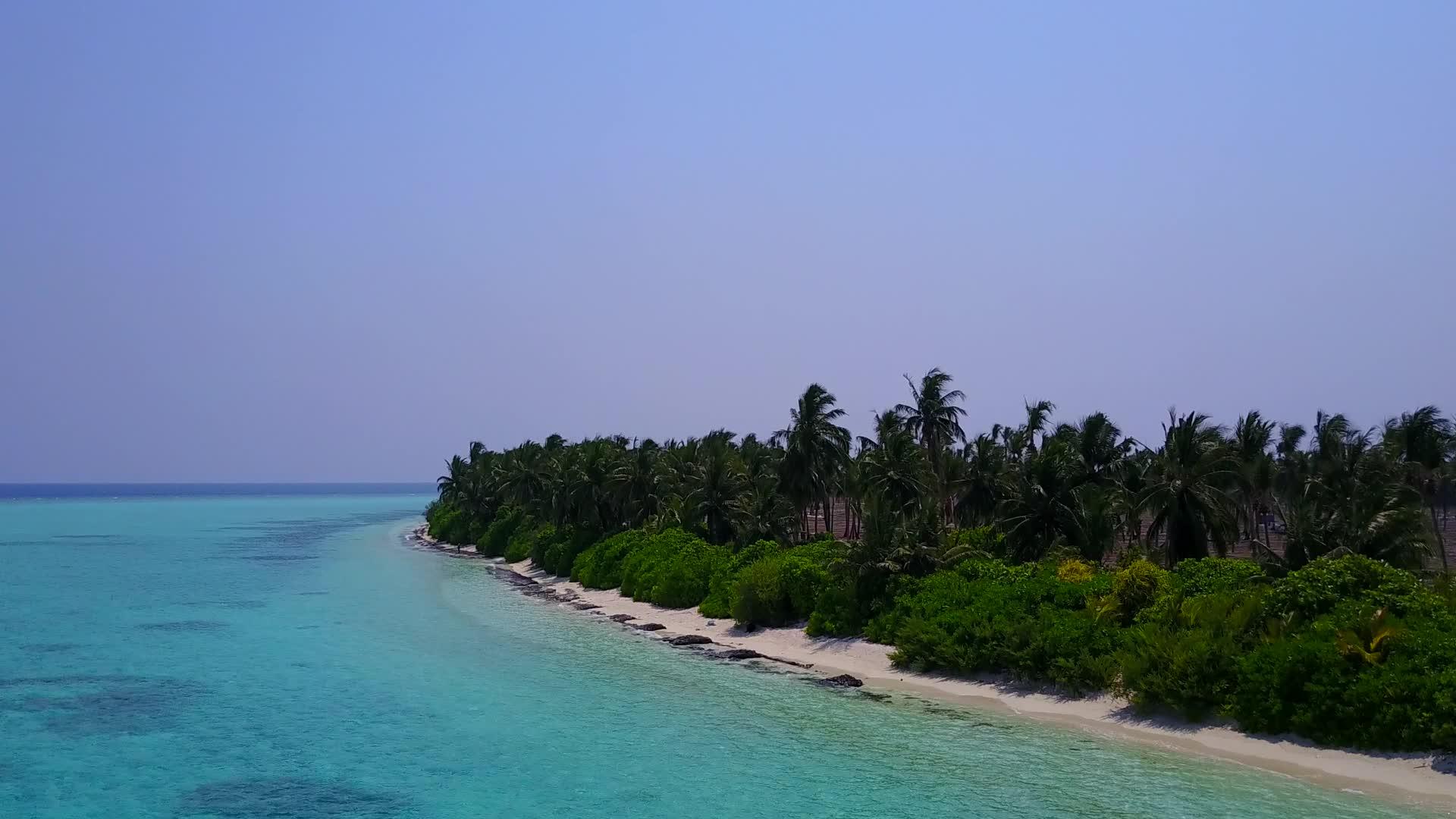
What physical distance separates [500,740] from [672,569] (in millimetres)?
25345

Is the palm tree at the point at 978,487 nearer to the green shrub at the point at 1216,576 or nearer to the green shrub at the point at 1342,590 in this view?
the green shrub at the point at 1216,576

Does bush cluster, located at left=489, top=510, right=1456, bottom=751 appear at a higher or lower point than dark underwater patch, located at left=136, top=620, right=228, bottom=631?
higher

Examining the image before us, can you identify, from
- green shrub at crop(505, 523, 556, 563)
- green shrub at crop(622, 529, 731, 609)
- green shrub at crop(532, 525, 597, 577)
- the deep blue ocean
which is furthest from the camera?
green shrub at crop(505, 523, 556, 563)

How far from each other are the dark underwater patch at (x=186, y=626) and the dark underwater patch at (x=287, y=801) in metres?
29.4

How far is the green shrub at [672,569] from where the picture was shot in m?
50.6

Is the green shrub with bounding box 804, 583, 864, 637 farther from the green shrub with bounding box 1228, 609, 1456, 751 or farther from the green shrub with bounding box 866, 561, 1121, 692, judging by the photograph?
the green shrub with bounding box 1228, 609, 1456, 751

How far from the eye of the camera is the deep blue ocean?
2127 centimetres

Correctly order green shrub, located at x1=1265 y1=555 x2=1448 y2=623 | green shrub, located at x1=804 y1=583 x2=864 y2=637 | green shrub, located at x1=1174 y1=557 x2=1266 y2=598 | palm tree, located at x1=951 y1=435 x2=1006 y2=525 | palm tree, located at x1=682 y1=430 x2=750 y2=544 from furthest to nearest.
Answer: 1. palm tree, located at x1=682 y1=430 x2=750 y2=544
2. palm tree, located at x1=951 y1=435 x2=1006 y2=525
3. green shrub, located at x1=804 y1=583 x2=864 y2=637
4. green shrub, located at x1=1174 y1=557 x2=1266 y2=598
5. green shrub, located at x1=1265 y1=555 x2=1448 y2=623

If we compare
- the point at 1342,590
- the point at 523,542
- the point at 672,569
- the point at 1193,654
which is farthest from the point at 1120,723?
the point at 523,542

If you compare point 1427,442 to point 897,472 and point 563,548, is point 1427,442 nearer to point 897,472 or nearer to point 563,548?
point 897,472

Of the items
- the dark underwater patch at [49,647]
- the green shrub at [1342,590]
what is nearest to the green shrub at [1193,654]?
the green shrub at [1342,590]

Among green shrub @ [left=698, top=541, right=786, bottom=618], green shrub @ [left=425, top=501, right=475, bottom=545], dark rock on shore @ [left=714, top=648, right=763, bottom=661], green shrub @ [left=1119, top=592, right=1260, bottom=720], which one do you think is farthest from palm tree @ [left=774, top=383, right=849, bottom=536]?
green shrub @ [left=425, top=501, right=475, bottom=545]

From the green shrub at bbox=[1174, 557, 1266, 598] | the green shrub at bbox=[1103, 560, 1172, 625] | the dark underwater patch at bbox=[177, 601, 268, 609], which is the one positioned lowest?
the dark underwater patch at bbox=[177, 601, 268, 609]

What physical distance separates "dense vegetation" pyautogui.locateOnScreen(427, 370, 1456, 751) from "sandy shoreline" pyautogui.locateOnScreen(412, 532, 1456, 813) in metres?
0.53
